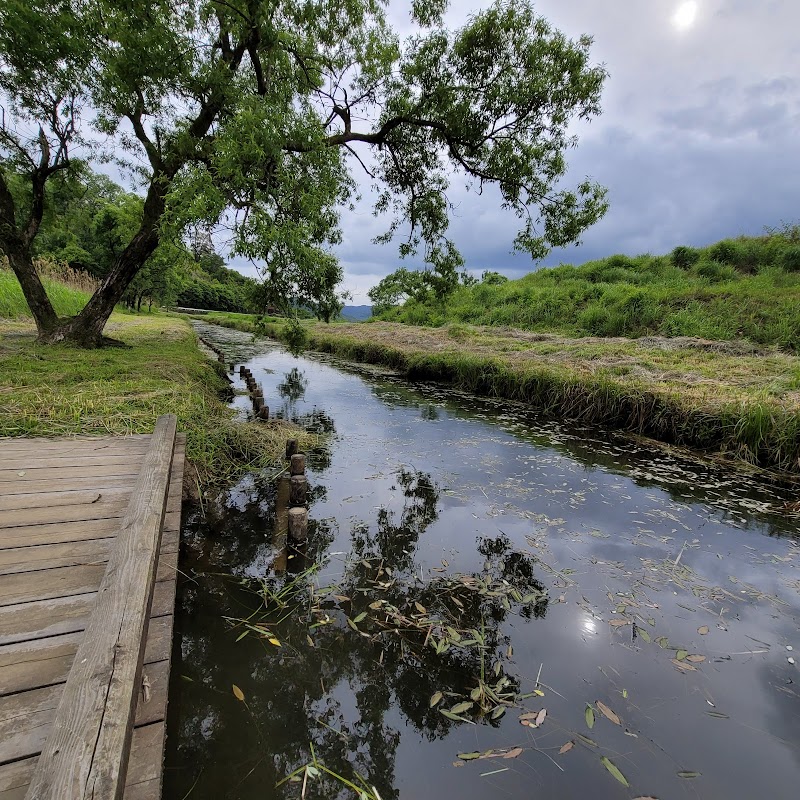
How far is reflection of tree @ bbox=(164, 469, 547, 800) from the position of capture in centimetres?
216

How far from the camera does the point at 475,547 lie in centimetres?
430

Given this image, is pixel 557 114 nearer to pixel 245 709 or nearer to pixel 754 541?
pixel 754 541

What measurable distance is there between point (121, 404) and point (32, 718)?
451cm

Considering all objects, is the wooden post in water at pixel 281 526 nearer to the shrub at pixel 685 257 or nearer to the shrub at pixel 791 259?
the shrub at pixel 791 259

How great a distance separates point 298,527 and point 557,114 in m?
10.1

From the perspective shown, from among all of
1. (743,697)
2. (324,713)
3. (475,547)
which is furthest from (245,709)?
(743,697)

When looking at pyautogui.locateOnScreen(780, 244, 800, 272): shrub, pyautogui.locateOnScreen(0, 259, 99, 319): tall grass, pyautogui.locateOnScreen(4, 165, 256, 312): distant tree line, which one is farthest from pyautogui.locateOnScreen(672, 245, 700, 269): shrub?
pyautogui.locateOnScreen(0, 259, 99, 319): tall grass

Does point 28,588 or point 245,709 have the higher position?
point 28,588

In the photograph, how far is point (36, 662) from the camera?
1621 millimetres

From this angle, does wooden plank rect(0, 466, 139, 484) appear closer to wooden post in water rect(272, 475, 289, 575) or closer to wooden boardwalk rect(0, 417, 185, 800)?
wooden boardwalk rect(0, 417, 185, 800)

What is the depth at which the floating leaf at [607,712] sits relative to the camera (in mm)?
2463

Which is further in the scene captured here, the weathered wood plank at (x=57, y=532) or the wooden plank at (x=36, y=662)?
the weathered wood plank at (x=57, y=532)

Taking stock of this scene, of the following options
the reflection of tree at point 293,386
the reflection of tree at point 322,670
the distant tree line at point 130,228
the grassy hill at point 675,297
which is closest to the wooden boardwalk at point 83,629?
the reflection of tree at point 322,670

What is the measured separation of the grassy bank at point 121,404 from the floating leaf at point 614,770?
448 cm
